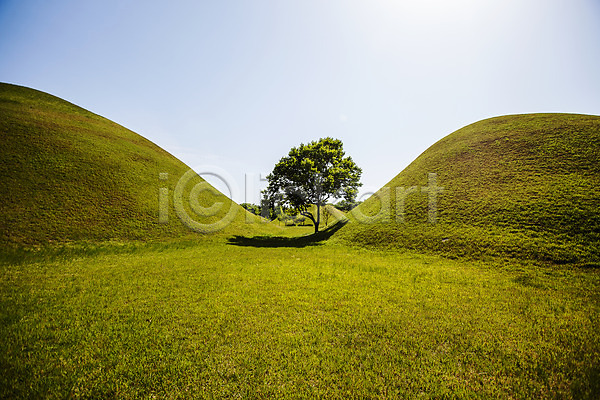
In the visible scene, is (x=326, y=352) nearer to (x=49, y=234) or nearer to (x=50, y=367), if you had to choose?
(x=50, y=367)

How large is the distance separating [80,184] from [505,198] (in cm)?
5700

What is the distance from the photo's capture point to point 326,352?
648cm

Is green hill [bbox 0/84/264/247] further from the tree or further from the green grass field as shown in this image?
the tree

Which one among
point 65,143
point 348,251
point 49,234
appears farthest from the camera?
point 65,143

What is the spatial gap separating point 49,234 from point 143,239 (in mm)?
8383

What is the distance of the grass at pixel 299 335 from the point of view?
17.0 feet

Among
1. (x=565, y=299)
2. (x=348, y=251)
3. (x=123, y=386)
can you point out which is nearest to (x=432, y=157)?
(x=348, y=251)

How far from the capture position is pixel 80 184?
31.9 meters

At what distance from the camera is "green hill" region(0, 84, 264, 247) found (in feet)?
82.6

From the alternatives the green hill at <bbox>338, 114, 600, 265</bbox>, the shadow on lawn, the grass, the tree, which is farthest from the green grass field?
the tree

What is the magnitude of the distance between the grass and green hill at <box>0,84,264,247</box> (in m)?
13.0

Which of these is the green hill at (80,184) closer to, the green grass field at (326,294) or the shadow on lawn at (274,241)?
the green grass field at (326,294)

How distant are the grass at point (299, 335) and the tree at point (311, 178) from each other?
83.1 feet

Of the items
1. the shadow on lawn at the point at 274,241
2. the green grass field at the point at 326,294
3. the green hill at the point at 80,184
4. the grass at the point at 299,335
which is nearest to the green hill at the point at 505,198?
the green grass field at the point at 326,294
